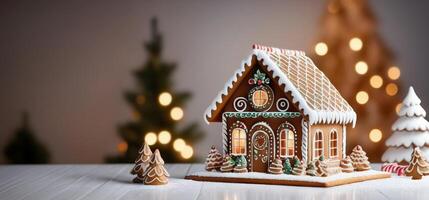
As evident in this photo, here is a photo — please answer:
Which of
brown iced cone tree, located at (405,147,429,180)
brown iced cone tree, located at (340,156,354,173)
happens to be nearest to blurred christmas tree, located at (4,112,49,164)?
brown iced cone tree, located at (340,156,354,173)

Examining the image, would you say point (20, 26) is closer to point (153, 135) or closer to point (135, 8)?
point (135, 8)

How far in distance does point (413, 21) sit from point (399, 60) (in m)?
0.46

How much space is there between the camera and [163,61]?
8.71 m

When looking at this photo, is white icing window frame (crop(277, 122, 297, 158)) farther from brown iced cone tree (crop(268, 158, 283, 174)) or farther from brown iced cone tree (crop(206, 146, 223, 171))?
brown iced cone tree (crop(206, 146, 223, 171))

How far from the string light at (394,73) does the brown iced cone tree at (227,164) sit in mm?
2822

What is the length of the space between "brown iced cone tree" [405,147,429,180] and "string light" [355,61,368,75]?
205 centimetres

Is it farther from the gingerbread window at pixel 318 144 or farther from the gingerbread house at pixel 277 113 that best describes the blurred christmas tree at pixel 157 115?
the gingerbread window at pixel 318 144

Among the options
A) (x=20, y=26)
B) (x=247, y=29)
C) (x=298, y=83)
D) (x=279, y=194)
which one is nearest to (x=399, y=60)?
(x=247, y=29)

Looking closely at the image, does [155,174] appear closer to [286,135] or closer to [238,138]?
[238,138]

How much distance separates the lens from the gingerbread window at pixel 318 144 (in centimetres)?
645

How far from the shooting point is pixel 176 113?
870 cm

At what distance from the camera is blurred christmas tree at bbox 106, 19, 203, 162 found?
866 cm

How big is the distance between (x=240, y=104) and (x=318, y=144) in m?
0.74

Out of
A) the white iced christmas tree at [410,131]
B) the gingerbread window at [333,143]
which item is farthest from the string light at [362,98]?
the gingerbread window at [333,143]
